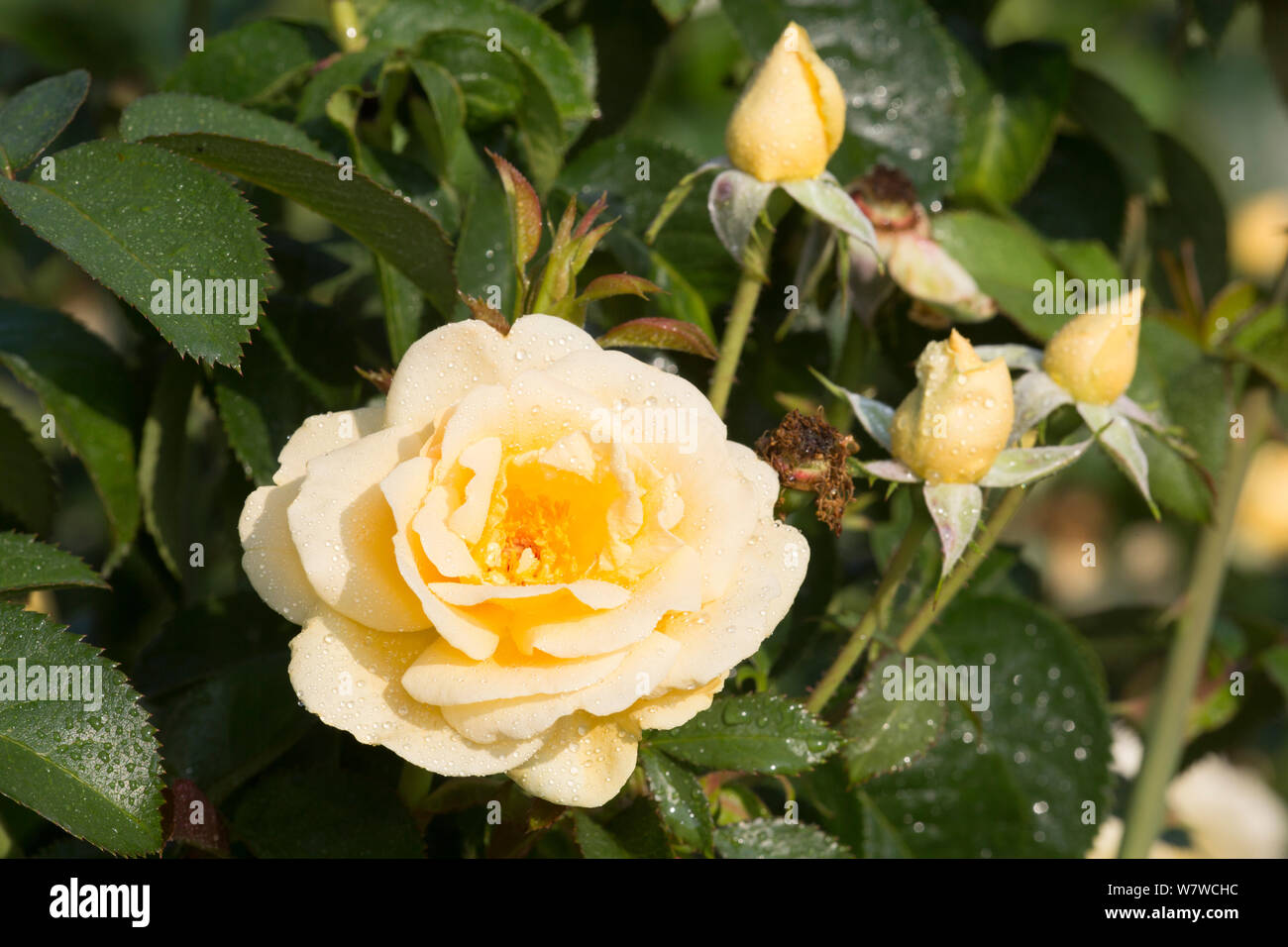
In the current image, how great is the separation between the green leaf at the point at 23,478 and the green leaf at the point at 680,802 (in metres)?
0.43

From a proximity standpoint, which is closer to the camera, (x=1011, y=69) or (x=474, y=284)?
(x=474, y=284)

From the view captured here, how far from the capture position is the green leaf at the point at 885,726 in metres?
0.61

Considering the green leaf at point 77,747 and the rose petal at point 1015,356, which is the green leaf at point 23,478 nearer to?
the green leaf at point 77,747

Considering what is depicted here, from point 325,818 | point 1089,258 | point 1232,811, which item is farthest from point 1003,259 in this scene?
point 1232,811

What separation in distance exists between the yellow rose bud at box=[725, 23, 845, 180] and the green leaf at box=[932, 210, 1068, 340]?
0.23 meters

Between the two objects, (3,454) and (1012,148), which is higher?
(1012,148)

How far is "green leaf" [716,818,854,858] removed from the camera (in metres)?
0.59

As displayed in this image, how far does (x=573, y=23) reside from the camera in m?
0.83

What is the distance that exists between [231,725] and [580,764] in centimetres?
26

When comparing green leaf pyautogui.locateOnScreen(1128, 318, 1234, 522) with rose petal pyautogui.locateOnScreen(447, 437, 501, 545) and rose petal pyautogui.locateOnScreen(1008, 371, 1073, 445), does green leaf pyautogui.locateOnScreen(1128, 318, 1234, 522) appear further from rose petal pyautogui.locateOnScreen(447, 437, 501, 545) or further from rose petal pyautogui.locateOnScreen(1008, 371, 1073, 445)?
rose petal pyautogui.locateOnScreen(447, 437, 501, 545)

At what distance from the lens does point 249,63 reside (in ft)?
2.43
